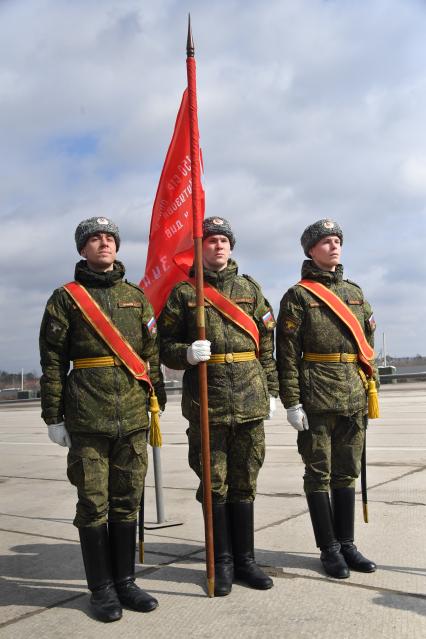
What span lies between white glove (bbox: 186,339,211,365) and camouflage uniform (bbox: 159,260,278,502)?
0.12 meters

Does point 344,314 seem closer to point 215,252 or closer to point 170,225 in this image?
point 215,252

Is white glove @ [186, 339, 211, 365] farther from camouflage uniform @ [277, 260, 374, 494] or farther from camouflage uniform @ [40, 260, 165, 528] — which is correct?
camouflage uniform @ [277, 260, 374, 494]

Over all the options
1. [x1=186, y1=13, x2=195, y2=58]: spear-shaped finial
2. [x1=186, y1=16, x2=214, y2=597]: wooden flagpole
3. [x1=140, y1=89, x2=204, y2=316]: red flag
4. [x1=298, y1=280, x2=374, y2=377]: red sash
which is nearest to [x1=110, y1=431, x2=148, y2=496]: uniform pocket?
[x1=186, y1=16, x2=214, y2=597]: wooden flagpole

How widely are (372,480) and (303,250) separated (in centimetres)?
339

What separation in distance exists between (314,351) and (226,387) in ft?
2.16

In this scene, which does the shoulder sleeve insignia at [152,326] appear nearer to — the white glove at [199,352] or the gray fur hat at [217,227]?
the white glove at [199,352]

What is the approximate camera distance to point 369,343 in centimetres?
474

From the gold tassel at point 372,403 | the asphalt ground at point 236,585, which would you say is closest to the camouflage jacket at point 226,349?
the gold tassel at point 372,403

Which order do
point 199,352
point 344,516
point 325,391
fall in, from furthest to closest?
point 344,516 → point 325,391 → point 199,352

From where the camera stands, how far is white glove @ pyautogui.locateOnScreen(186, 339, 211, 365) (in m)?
3.99

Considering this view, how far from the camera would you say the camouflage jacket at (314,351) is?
4.37 m

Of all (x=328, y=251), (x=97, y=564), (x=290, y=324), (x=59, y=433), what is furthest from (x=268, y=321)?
(x=97, y=564)

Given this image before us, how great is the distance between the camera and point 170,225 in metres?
5.62

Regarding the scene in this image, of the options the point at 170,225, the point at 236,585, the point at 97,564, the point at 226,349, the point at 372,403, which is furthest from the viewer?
the point at 170,225
